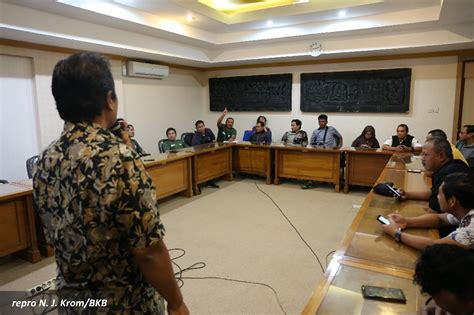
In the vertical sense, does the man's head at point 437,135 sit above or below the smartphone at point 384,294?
above

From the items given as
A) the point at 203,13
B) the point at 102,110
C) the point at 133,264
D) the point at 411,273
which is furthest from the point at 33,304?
the point at 203,13

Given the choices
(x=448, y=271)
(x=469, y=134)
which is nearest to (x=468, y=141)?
(x=469, y=134)

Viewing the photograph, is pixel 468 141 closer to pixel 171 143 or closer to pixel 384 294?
pixel 384 294

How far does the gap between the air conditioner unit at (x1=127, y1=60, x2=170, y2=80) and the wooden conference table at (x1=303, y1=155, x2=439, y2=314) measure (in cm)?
493

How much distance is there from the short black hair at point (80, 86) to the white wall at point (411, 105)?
6.16m

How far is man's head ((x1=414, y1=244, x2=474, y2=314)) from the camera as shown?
3.05 ft

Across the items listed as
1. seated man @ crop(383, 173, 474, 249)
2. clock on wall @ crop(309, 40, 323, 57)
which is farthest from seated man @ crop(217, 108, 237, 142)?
seated man @ crop(383, 173, 474, 249)

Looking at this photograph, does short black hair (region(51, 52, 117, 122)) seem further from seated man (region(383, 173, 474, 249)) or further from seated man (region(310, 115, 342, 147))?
seated man (region(310, 115, 342, 147))

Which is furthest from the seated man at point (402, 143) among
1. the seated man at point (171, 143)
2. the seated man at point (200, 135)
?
the seated man at point (171, 143)

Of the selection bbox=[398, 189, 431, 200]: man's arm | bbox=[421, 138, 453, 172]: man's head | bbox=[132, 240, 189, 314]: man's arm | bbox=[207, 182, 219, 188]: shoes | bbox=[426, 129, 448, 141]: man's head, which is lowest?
bbox=[207, 182, 219, 188]: shoes

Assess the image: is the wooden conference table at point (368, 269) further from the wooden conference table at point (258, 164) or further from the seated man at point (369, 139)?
the seated man at point (369, 139)

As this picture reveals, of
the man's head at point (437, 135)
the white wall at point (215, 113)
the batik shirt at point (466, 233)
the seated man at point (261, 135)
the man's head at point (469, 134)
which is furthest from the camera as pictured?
the seated man at point (261, 135)

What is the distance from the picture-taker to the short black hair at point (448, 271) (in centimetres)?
93

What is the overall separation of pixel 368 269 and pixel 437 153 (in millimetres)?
1501
